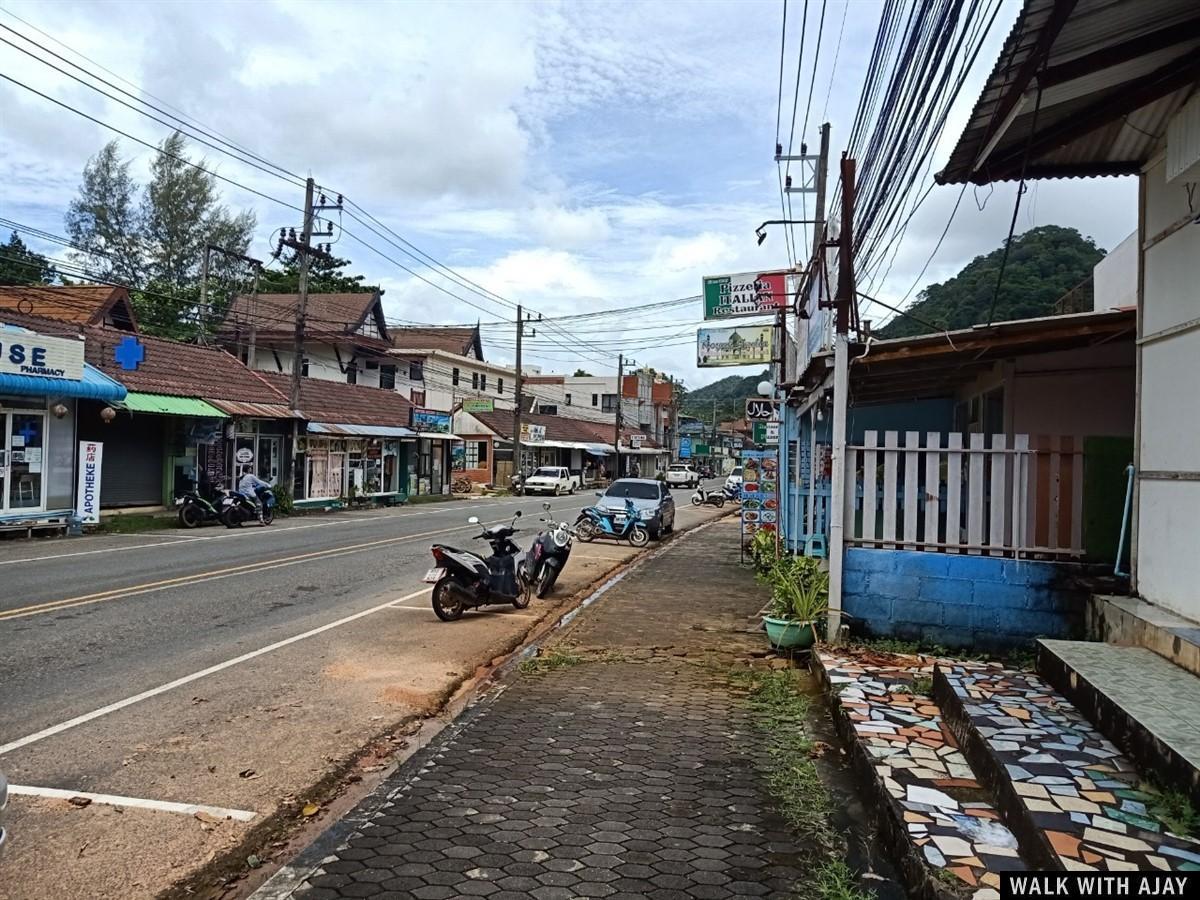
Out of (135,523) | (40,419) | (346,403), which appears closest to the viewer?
(40,419)

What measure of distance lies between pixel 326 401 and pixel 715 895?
31113mm

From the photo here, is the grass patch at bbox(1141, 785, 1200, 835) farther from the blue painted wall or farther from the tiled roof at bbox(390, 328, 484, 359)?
the tiled roof at bbox(390, 328, 484, 359)

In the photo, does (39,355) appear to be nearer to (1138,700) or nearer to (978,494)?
(978,494)

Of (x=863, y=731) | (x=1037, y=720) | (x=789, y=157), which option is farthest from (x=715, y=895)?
(x=789, y=157)

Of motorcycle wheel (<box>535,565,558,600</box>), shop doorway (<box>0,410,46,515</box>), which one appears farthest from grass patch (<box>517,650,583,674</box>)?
shop doorway (<box>0,410,46,515</box>)

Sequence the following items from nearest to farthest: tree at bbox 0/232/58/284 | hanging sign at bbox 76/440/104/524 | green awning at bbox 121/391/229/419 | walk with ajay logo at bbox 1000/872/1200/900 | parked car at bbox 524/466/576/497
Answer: walk with ajay logo at bbox 1000/872/1200/900
hanging sign at bbox 76/440/104/524
green awning at bbox 121/391/229/419
tree at bbox 0/232/58/284
parked car at bbox 524/466/576/497

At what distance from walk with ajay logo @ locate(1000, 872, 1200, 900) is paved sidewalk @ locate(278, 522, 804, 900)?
102 cm

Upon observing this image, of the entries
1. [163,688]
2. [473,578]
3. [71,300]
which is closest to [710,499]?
[71,300]

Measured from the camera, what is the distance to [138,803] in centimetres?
465

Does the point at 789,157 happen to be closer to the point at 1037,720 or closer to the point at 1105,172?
the point at 1105,172

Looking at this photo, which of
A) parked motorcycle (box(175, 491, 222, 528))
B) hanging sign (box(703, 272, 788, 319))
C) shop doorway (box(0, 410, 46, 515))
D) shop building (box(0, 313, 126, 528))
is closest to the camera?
hanging sign (box(703, 272, 788, 319))

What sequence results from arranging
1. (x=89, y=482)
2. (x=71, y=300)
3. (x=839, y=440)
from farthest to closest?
(x=71, y=300) → (x=89, y=482) → (x=839, y=440)

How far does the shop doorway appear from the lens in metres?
18.7

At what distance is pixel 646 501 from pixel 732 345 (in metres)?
4.47
